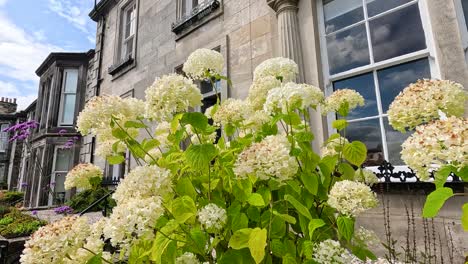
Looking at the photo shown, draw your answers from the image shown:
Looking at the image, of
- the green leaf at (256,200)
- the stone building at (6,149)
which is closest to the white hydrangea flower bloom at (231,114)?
the green leaf at (256,200)

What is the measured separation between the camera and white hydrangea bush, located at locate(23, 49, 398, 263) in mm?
825

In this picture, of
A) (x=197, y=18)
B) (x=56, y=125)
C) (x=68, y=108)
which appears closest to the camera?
(x=197, y=18)

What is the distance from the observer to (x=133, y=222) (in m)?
0.77

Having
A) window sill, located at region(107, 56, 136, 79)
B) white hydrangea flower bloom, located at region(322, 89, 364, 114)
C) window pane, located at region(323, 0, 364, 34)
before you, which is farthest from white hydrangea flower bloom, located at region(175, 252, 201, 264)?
window sill, located at region(107, 56, 136, 79)

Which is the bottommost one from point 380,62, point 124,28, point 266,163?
point 266,163

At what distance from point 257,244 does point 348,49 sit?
9.69 ft

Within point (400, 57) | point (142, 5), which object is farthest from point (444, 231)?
point (142, 5)

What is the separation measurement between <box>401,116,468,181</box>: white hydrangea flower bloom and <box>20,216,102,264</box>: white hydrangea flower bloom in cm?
108

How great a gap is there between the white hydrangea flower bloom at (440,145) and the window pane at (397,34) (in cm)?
242

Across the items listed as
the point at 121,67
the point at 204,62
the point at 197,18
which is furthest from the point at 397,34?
the point at 121,67

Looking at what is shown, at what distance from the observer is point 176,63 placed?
5.34 m

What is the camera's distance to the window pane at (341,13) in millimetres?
3010

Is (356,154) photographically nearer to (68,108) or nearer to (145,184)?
(145,184)

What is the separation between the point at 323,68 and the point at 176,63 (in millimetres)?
3313
